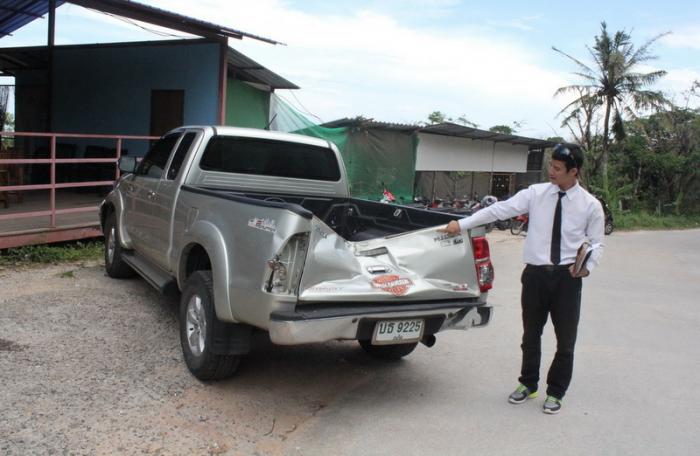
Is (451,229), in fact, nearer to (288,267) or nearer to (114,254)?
(288,267)

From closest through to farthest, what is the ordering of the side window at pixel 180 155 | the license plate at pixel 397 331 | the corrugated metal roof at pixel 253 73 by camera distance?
the license plate at pixel 397 331
the side window at pixel 180 155
the corrugated metal roof at pixel 253 73

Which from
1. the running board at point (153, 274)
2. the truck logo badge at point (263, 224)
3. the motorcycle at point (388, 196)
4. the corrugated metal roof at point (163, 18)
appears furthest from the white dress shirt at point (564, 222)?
the motorcycle at point (388, 196)

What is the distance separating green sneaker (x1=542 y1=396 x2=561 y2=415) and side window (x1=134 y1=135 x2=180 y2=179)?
381 centimetres

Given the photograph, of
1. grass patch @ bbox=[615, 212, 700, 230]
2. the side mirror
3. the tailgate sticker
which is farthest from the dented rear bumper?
grass patch @ bbox=[615, 212, 700, 230]

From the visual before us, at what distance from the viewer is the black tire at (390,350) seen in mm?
5297

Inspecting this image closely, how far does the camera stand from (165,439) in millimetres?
3650

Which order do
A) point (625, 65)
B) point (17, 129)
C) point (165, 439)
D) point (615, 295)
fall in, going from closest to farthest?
point (165, 439) → point (615, 295) → point (17, 129) → point (625, 65)

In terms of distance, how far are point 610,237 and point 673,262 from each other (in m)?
6.56

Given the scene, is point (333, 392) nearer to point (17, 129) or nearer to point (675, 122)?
point (17, 129)

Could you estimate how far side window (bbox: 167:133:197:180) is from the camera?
5.60 metres

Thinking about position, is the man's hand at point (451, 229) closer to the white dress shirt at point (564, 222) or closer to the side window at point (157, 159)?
the white dress shirt at point (564, 222)

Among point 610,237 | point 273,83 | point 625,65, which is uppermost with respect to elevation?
point 625,65

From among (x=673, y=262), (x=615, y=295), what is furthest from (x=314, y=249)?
(x=673, y=262)

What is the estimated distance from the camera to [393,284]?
4.12 metres
